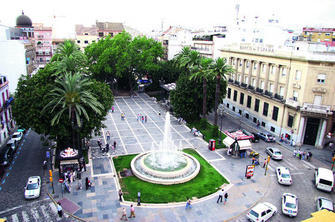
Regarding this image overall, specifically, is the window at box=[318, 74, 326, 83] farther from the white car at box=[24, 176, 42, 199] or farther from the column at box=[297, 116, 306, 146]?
the white car at box=[24, 176, 42, 199]

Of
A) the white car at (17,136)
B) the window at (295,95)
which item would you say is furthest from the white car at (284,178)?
the white car at (17,136)

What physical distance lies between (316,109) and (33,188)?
138ft

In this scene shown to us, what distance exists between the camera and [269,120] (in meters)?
52.1

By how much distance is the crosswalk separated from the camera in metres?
25.1

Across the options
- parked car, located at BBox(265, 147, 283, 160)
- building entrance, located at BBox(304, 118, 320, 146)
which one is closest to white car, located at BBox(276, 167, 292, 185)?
parked car, located at BBox(265, 147, 283, 160)

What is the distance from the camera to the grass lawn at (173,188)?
2870cm

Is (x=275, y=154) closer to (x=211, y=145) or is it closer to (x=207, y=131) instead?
(x=211, y=145)

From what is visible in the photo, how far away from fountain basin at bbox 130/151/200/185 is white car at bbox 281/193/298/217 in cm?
1047

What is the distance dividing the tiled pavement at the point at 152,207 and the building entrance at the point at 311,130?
14.2m

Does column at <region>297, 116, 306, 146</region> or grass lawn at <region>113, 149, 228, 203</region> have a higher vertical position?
column at <region>297, 116, 306, 146</region>

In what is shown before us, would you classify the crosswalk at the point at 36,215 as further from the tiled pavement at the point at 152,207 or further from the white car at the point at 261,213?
the white car at the point at 261,213

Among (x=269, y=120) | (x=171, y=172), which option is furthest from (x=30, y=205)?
(x=269, y=120)

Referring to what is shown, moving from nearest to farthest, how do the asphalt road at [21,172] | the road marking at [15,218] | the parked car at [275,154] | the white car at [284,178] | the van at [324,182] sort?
the road marking at [15,218] → the asphalt road at [21,172] → the van at [324,182] → the white car at [284,178] → the parked car at [275,154]

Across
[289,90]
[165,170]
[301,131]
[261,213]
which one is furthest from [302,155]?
[165,170]
